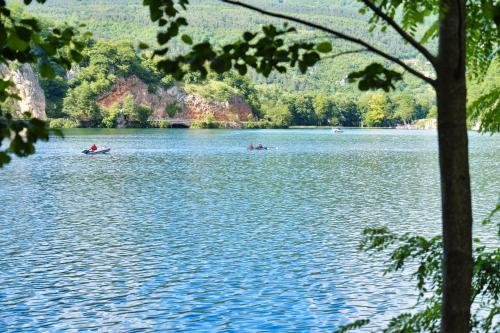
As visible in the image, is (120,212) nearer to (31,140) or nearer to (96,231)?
→ (96,231)

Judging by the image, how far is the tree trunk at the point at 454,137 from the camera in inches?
130

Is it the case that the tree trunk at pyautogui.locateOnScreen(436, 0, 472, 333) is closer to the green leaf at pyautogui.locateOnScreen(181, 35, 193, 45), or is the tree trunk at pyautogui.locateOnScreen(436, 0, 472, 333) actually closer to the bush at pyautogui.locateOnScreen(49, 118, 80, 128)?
the green leaf at pyautogui.locateOnScreen(181, 35, 193, 45)

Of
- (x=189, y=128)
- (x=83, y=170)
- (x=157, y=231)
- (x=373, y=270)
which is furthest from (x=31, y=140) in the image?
(x=189, y=128)

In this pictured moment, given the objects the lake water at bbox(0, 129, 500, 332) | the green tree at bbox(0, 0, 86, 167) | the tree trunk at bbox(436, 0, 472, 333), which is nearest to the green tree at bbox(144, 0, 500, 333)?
the tree trunk at bbox(436, 0, 472, 333)

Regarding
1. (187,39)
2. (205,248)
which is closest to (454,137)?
(187,39)

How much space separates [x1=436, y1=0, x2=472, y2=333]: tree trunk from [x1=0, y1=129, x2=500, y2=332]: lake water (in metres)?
13.1

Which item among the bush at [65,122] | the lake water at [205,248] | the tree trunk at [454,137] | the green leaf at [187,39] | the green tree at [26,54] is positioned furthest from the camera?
the bush at [65,122]

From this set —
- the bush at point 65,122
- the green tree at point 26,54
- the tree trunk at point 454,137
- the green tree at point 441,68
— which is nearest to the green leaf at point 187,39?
the green tree at point 441,68

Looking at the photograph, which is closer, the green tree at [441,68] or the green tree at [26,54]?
the green tree at [26,54]

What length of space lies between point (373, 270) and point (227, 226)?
1002 centimetres

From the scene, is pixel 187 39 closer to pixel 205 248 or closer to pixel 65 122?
pixel 205 248

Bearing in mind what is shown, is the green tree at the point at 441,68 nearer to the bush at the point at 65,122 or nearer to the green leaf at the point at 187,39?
the green leaf at the point at 187,39

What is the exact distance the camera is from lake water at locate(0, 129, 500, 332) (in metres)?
17.4

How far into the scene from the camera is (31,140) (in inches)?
102
